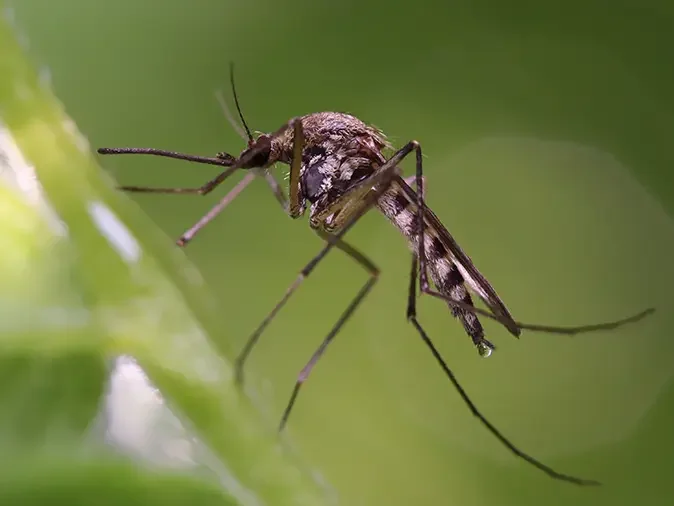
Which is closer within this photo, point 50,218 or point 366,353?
point 50,218

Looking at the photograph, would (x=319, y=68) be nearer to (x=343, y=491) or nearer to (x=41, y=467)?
(x=343, y=491)

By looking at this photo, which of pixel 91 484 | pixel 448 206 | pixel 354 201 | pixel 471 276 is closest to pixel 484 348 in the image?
pixel 471 276

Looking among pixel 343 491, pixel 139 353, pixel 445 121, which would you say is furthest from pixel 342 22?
pixel 139 353

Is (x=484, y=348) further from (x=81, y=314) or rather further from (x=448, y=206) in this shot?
(x=448, y=206)

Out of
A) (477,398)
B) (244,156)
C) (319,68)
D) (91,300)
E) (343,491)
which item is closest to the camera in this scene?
(91,300)

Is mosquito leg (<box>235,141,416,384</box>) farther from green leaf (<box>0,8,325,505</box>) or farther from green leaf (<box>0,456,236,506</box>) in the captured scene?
green leaf (<box>0,456,236,506</box>)

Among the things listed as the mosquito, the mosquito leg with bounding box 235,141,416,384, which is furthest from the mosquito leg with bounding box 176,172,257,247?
the mosquito leg with bounding box 235,141,416,384

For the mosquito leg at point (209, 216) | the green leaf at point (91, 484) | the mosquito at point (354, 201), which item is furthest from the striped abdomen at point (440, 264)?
the green leaf at point (91, 484)

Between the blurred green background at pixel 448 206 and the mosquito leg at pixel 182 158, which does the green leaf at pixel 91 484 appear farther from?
the blurred green background at pixel 448 206

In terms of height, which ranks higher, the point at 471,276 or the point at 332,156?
the point at 332,156
